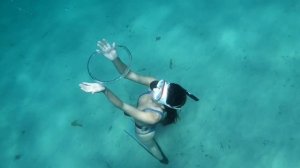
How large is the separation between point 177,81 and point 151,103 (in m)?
1.71

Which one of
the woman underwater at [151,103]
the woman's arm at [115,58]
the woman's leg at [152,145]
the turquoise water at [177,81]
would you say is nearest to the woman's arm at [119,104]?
the woman underwater at [151,103]

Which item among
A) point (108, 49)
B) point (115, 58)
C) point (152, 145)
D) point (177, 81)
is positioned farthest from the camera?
point (177, 81)

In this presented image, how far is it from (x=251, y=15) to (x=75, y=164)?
14.9 ft

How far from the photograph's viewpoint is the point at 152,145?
4551mm

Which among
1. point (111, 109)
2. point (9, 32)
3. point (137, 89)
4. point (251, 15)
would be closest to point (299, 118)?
point (251, 15)

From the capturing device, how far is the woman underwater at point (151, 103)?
11.8 feet

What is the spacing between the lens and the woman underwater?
3582 mm

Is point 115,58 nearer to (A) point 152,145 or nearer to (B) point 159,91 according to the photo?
(B) point 159,91

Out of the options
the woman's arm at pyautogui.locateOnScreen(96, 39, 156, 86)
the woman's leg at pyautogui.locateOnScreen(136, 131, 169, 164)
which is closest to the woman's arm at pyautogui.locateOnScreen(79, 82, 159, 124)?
the woman's leg at pyautogui.locateOnScreen(136, 131, 169, 164)

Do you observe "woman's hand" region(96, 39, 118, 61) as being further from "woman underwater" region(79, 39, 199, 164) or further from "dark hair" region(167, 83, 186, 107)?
"dark hair" region(167, 83, 186, 107)

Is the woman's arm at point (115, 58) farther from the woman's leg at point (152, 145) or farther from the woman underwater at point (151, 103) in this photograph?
the woman's leg at point (152, 145)

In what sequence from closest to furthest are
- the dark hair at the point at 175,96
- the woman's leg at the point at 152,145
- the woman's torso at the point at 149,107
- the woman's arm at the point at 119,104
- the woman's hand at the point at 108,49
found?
the woman's arm at the point at 119,104
the dark hair at the point at 175,96
the woman's torso at the point at 149,107
the woman's hand at the point at 108,49
the woman's leg at the point at 152,145

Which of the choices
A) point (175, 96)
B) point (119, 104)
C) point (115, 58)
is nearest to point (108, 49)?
point (115, 58)

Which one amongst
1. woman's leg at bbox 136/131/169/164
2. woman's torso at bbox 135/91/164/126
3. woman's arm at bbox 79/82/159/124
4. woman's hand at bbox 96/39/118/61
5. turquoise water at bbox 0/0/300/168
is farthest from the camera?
turquoise water at bbox 0/0/300/168
